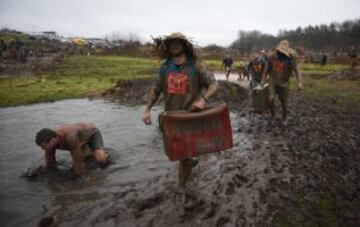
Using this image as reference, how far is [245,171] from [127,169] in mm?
2221

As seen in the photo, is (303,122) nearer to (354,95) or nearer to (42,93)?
(354,95)

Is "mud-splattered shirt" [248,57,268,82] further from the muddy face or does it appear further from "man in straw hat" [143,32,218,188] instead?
the muddy face

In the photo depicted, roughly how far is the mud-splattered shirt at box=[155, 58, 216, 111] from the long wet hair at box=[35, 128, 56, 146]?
2.26m

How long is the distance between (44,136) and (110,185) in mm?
1344

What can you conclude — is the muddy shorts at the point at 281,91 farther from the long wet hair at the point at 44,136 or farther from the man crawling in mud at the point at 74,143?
the long wet hair at the point at 44,136

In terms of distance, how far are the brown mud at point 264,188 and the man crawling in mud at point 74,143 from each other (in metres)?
1.13

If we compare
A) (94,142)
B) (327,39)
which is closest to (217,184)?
(94,142)

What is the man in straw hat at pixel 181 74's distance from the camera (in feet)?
15.1

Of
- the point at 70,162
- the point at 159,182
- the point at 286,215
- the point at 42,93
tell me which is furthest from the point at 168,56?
the point at 42,93

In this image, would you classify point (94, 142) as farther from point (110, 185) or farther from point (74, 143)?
point (110, 185)

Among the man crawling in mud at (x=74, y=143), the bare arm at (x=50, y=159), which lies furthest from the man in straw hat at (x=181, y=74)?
the bare arm at (x=50, y=159)

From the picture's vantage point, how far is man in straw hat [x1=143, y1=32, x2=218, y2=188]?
4.59 metres

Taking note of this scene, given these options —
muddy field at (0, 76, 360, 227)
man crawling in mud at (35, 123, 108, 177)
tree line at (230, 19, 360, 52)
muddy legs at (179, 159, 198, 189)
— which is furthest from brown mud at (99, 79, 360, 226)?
tree line at (230, 19, 360, 52)

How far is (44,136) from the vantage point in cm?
572
